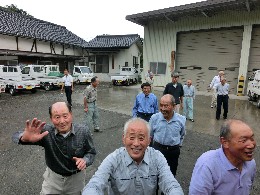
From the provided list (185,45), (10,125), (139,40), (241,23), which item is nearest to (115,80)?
(185,45)

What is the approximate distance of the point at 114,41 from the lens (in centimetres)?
2864

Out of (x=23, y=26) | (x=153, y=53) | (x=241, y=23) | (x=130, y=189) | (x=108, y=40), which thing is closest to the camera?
(x=130, y=189)

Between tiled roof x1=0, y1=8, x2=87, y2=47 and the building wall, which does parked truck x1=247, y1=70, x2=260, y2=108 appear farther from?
tiled roof x1=0, y1=8, x2=87, y2=47

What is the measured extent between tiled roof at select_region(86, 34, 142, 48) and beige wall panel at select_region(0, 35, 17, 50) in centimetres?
940

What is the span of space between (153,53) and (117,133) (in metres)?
13.5

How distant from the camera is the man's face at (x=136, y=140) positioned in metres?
1.75

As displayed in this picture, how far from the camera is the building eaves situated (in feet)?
46.1

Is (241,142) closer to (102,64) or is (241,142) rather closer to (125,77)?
(125,77)

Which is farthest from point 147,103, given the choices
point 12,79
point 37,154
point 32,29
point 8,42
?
point 32,29

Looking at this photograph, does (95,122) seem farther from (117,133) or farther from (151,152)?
(151,152)

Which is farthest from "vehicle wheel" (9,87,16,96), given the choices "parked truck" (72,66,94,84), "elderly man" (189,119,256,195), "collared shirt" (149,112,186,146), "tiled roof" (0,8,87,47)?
"elderly man" (189,119,256,195)

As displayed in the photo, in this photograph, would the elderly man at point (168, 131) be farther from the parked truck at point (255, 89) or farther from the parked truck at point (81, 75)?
the parked truck at point (81, 75)

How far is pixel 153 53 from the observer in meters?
19.3

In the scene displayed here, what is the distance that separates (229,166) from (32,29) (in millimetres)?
25131
